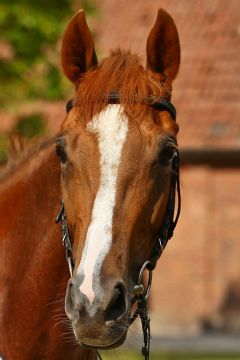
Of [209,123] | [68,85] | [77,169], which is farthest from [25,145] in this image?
[209,123]

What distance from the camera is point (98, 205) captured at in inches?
175

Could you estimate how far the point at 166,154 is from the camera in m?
4.72

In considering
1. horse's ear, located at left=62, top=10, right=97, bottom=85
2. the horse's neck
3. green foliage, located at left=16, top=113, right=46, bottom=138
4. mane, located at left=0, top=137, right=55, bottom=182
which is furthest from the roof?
horse's ear, located at left=62, top=10, right=97, bottom=85

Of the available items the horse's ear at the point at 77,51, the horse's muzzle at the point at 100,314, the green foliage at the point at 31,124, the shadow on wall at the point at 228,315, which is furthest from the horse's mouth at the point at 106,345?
the shadow on wall at the point at 228,315

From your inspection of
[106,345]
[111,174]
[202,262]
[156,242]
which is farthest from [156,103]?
[202,262]

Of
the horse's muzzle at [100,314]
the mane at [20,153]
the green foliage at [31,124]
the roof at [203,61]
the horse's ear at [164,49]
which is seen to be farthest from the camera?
the roof at [203,61]

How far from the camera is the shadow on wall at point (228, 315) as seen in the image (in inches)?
875

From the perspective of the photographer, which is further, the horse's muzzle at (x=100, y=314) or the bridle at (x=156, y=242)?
the bridle at (x=156, y=242)

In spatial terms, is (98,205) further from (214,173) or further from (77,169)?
(214,173)

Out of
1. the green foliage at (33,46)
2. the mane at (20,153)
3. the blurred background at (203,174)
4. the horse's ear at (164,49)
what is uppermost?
the horse's ear at (164,49)

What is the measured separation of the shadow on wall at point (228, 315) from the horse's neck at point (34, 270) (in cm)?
1731

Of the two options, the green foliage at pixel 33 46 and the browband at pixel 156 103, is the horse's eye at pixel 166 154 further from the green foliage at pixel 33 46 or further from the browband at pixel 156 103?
the green foliage at pixel 33 46

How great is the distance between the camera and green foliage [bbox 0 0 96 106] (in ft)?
41.9

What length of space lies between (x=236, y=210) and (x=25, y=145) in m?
17.1
